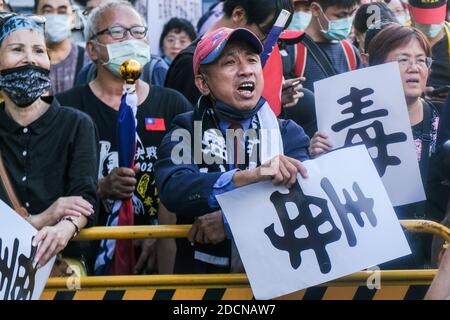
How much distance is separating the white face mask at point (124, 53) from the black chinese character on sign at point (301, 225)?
1917 mm

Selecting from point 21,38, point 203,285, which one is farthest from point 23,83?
point 203,285

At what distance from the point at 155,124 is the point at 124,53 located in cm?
56

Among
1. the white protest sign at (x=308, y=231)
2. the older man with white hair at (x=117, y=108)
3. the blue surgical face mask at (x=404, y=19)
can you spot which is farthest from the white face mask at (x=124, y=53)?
the blue surgical face mask at (x=404, y=19)

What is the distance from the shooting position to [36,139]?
5.63 metres

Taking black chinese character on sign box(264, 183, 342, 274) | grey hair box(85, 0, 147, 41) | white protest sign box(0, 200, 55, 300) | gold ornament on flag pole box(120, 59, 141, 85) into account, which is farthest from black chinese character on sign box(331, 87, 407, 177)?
white protest sign box(0, 200, 55, 300)

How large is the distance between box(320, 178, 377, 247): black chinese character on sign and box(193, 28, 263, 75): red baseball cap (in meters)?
0.78

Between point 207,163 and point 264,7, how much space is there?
1.45 metres

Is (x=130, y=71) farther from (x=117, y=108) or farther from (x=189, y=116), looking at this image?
(x=189, y=116)

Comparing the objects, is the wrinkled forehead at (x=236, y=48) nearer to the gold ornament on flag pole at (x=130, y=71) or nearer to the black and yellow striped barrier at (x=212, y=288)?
the gold ornament on flag pole at (x=130, y=71)

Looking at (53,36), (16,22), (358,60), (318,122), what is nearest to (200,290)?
(318,122)

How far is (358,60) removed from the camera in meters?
7.14

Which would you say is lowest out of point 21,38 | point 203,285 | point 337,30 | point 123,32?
point 203,285

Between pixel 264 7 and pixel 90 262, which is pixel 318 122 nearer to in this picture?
pixel 264 7

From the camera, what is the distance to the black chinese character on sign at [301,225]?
4.95 meters
